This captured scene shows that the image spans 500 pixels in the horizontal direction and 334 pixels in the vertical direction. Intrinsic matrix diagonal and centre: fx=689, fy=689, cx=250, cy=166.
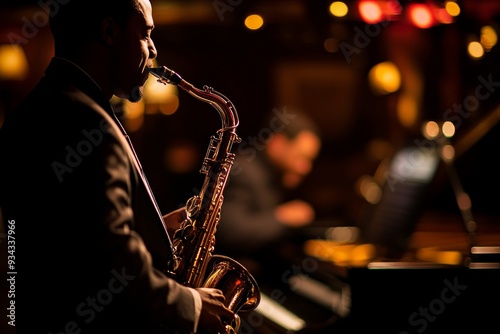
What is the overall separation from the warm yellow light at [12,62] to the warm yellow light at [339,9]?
623 centimetres

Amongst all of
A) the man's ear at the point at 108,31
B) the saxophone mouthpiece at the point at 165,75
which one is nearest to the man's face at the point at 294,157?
the saxophone mouthpiece at the point at 165,75

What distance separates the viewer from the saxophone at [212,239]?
103 inches

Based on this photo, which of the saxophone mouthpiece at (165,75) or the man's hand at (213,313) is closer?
the man's hand at (213,313)

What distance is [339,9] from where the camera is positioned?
5.59 metres

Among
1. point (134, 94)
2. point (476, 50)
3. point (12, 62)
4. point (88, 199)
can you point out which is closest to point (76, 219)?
point (88, 199)

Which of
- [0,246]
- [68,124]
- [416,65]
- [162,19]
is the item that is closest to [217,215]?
[68,124]

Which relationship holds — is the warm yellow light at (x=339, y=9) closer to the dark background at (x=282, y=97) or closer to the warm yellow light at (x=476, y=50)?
the warm yellow light at (x=476, y=50)

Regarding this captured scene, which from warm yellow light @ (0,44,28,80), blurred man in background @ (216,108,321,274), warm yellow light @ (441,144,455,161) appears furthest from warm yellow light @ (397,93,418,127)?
warm yellow light @ (441,144,455,161)

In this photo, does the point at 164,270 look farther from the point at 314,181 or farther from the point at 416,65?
the point at 314,181

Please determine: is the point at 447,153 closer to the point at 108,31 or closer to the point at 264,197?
the point at 264,197

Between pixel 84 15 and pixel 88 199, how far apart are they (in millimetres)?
581

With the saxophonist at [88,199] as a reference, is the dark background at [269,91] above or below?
below

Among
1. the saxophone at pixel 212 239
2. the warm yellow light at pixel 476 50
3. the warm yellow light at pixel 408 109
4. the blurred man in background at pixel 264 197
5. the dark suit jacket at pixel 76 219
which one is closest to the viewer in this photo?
the dark suit jacket at pixel 76 219

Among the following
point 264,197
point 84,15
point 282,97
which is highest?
point 84,15
